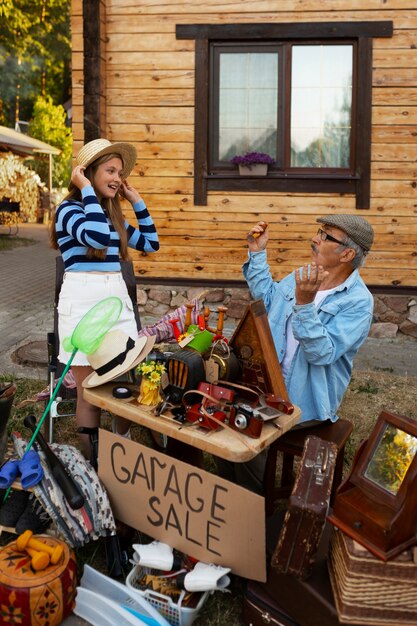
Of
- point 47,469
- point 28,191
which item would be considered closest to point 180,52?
point 47,469

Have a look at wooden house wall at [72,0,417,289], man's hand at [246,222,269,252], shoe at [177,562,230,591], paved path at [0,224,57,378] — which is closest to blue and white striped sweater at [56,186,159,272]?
man's hand at [246,222,269,252]

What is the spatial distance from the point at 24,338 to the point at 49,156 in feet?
60.7

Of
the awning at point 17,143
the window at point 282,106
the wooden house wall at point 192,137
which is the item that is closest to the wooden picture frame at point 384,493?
the wooden house wall at point 192,137

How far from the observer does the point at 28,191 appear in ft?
72.0

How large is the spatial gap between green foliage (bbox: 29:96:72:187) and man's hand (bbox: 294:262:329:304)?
23.4 meters

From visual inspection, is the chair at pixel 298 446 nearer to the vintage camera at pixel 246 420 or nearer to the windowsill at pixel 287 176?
the vintage camera at pixel 246 420

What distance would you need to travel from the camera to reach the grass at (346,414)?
99.5 inches

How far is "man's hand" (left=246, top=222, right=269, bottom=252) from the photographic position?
304 centimetres

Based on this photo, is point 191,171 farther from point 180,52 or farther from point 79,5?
point 79,5

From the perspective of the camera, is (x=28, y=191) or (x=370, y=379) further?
(x=28, y=191)

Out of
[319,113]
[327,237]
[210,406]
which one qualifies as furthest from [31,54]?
[210,406]

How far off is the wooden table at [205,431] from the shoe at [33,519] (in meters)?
0.57

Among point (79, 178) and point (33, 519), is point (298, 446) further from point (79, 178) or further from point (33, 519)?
point (79, 178)

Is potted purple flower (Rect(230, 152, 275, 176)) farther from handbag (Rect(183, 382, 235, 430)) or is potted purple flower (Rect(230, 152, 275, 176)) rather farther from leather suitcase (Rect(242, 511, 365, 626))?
leather suitcase (Rect(242, 511, 365, 626))
